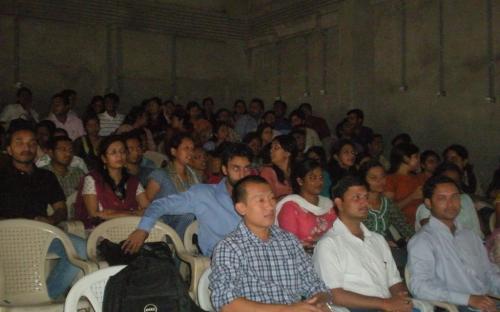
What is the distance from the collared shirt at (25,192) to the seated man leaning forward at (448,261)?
2.37m

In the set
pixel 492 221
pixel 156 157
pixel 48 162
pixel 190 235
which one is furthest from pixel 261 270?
pixel 156 157

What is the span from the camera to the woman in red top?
16.9ft

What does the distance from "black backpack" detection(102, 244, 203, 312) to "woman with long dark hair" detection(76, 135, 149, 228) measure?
5.25 ft

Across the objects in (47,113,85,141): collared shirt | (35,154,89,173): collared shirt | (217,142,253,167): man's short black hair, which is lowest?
(35,154,89,173): collared shirt

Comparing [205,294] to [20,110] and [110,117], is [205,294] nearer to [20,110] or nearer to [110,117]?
[110,117]

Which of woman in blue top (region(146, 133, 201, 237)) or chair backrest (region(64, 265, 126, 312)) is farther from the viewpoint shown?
woman in blue top (region(146, 133, 201, 237))

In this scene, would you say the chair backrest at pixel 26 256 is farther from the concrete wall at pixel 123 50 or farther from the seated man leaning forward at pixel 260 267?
the concrete wall at pixel 123 50

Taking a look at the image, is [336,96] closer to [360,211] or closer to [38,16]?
[38,16]

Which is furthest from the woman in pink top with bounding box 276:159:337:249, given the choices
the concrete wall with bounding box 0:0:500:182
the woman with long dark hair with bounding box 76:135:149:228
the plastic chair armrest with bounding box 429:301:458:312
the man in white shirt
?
the man in white shirt

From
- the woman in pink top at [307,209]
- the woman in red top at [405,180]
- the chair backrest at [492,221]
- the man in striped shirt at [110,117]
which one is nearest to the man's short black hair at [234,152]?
the woman in pink top at [307,209]

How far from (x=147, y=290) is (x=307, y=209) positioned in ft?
5.26

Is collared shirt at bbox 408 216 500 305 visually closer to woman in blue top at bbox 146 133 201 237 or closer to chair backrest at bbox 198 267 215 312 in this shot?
chair backrest at bbox 198 267 215 312

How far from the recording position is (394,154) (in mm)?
5551

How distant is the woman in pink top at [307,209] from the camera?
390 cm
